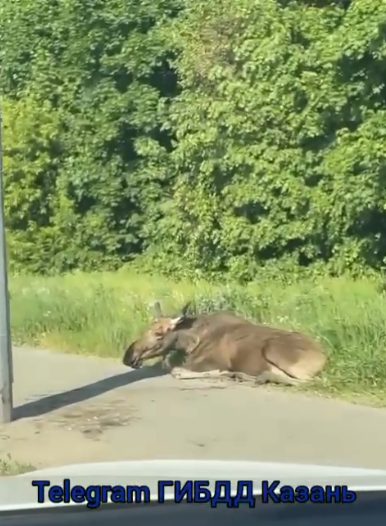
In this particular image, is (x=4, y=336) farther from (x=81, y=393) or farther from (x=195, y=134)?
(x=195, y=134)

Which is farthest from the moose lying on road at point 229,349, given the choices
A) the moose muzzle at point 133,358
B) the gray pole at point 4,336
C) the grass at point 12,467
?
the grass at point 12,467

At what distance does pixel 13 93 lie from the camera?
1181 inches

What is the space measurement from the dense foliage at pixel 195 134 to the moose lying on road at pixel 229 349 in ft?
27.0

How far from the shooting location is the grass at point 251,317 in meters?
10.6

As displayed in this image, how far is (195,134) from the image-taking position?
22.9 metres

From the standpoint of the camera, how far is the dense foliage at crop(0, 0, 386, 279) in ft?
66.3

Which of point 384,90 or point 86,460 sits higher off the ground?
point 384,90

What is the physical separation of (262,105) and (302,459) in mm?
13954

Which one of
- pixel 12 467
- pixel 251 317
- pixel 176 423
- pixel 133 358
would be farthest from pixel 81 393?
pixel 251 317

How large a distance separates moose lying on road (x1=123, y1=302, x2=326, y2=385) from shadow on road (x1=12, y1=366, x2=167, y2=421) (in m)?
0.21

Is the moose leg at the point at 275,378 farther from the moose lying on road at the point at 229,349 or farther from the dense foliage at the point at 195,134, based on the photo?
the dense foliage at the point at 195,134

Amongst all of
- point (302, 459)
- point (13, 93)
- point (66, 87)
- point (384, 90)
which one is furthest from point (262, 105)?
point (302, 459)

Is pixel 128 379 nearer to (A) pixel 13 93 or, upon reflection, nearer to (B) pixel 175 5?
(B) pixel 175 5

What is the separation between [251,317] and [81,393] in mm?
3731
